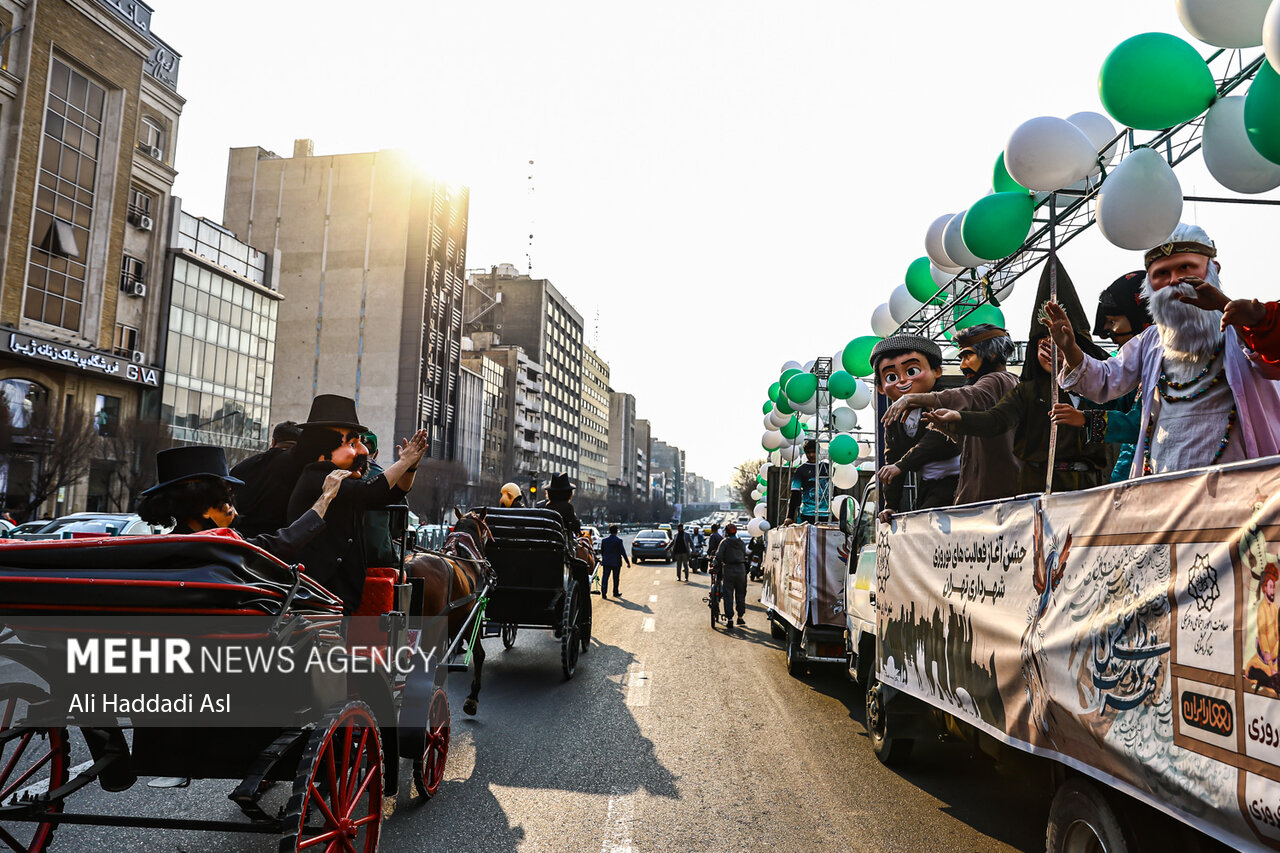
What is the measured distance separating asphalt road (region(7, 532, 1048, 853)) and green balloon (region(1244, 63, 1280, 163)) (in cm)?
393

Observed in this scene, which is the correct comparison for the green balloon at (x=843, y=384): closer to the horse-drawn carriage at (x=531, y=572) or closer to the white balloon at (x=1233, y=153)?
the horse-drawn carriage at (x=531, y=572)

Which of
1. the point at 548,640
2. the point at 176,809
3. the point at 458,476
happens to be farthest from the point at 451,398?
the point at 176,809

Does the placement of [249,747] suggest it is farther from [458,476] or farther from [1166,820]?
[458,476]

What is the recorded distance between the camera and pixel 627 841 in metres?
4.50

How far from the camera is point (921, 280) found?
10852 mm

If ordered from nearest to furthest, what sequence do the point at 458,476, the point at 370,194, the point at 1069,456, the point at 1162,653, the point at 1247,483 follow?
the point at 1247,483, the point at 1162,653, the point at 1069,456, the point at 458,476, the point at 370,194

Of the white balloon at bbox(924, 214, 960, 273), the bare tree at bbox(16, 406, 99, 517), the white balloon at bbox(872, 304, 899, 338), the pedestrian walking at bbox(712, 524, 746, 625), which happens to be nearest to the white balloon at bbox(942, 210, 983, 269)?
the white balloon at bbox(924, 214, 960, 273)

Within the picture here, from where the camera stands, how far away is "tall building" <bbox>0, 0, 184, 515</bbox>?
3291 cm

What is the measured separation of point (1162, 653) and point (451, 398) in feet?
268

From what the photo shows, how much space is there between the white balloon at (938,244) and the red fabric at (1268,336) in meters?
6.09

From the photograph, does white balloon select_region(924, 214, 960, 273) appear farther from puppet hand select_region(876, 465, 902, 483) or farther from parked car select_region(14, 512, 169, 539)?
parked car select_region(14, 512, 169, 539)

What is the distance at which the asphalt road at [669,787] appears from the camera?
4512 millimetres

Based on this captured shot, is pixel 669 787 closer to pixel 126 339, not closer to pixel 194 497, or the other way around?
pixel 194 497

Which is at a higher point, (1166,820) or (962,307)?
(962,307)
